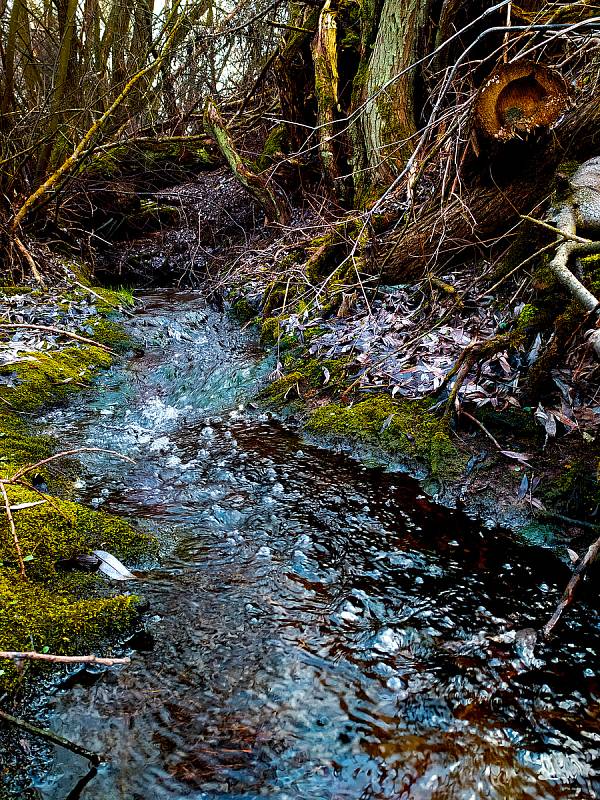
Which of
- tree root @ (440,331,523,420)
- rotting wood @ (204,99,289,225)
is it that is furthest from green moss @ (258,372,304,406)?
rotting wood @ (204,99,289,225)

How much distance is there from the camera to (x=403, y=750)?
1.76 m

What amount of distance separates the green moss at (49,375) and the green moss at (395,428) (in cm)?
229

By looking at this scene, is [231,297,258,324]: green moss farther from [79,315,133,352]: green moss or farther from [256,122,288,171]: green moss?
[256,122,288,171]: green moss

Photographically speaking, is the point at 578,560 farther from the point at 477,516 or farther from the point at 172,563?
the point at 172,563

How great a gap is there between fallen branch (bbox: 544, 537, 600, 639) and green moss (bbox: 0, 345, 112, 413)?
3896mm

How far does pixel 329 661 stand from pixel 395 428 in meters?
1.84

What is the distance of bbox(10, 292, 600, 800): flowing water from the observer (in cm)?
168

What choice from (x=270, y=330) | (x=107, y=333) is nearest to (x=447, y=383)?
(x=270, y=330)

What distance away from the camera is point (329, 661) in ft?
6.89

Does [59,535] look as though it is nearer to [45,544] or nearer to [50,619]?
[45,544]

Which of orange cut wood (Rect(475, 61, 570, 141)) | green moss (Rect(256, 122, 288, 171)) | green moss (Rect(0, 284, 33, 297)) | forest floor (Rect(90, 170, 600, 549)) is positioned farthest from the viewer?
green moss (Rect(256, 122, 288, 171))

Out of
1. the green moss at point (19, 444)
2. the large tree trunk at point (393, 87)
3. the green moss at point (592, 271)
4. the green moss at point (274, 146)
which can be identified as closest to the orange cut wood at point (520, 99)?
the green moss at point (592, 271)

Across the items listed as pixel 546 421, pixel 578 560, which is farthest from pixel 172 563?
pixel 546 421

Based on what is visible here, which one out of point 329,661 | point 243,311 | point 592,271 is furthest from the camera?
point 243,311
